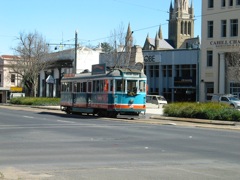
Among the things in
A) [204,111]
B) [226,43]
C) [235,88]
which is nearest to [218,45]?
[226,43]

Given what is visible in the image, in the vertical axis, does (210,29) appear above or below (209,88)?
above

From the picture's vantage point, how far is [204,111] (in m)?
31.8

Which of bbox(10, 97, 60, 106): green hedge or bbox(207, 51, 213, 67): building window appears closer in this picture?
bbox(10, 97, 60, 106): green hedge

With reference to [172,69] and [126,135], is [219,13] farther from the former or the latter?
[126,135]

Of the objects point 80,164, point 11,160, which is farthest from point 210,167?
point 11,160

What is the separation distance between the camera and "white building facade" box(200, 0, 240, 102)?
64562 millimetres

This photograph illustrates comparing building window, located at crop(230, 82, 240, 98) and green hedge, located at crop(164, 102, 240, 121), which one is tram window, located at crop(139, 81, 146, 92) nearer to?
green hedge, located at crop(164, 102, 240, 121)

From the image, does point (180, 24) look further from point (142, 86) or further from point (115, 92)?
point (115, 92)

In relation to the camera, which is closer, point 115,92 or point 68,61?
point 115,92

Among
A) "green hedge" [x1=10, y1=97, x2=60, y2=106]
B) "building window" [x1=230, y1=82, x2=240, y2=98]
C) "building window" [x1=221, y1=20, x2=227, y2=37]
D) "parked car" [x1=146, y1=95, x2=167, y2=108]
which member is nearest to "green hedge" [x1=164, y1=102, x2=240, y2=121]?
"parked car" [x1=146, y1=95, x2=167, y2=108]

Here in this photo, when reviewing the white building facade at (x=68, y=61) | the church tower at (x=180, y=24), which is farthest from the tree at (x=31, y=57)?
the church tower at (x=180, y=24)

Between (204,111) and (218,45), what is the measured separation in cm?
3632

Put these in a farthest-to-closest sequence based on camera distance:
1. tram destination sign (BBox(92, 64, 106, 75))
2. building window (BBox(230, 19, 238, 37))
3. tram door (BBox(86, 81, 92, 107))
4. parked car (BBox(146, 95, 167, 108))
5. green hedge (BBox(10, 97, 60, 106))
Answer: building window (BBox(230, 19, 238, 37))
green hedge (BBox(10, 97, 60, 106))
parked car (BBox(146, 95, 167, 108))
tram door (BBox(86, 81, 92, 107))
tram destination sign (BBox(92, 64, 106, 75))

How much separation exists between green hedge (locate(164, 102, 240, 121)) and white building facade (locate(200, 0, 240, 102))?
3012 centimetres
